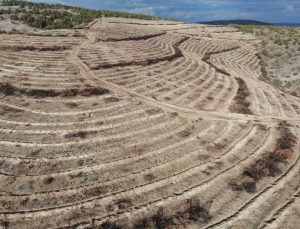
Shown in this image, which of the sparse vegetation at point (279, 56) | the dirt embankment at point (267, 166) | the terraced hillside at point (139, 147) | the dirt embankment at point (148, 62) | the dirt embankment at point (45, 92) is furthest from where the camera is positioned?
the sparse vegetation at point (279, 56)

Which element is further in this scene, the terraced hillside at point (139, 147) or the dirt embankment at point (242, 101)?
the dirt embankment at point (242, 101)

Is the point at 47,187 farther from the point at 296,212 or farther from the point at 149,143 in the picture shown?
the point at 296,212

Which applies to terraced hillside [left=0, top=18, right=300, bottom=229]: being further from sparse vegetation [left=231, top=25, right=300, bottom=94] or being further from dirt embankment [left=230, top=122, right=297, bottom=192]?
sparse vegetation [left=231, top=25, right=300, bottom=94]

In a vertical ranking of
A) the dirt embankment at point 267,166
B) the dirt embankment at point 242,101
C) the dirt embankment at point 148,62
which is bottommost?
the dirt embankment at point 267,166

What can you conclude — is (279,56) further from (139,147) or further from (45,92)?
(139,147)

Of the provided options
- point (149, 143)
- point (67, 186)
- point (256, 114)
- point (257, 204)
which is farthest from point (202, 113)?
point (67, 186)

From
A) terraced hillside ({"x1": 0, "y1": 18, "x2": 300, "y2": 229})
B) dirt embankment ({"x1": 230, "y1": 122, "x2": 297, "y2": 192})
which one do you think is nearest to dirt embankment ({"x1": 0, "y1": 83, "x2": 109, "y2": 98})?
terraced hillside ({"x1": 0, "y1": 18, "x2": 300, "y2": 229})

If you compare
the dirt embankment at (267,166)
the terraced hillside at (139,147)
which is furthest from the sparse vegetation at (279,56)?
the dirt embankment at (267,166)

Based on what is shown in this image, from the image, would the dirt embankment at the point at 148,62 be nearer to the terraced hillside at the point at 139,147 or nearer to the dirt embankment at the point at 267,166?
the terraced hillside at the point at 139,147
